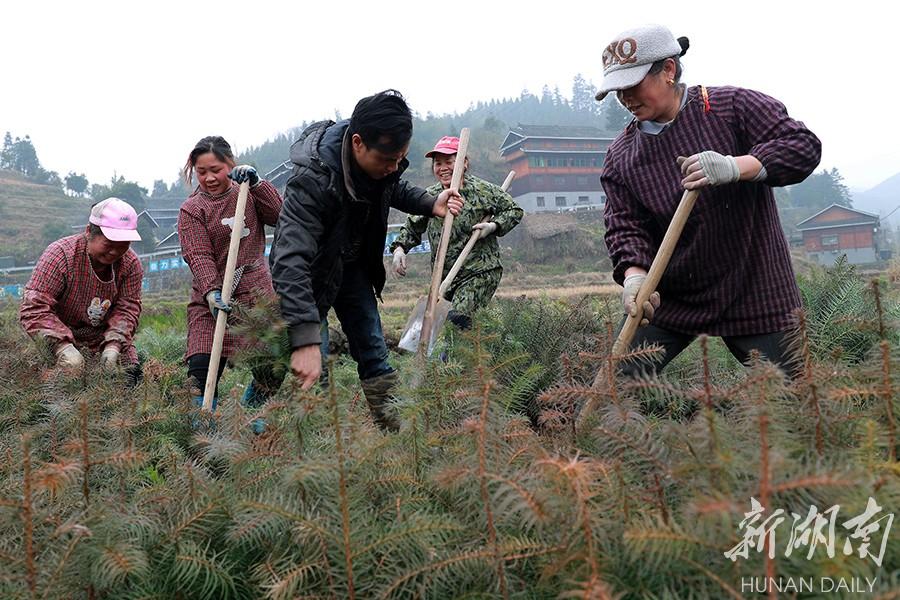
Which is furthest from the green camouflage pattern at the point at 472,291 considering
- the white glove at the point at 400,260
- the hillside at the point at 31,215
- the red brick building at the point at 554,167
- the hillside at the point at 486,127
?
the hillside at the point at 31,215

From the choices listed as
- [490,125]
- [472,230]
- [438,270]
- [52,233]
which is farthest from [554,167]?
[438,270]

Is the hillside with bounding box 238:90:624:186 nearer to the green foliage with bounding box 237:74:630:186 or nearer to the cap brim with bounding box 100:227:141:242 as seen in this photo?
the green foliage with bounding box 237:74:630:186

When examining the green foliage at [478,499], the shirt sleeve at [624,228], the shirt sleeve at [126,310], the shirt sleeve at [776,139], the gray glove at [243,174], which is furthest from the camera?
the shirt sleeve at [126,310]

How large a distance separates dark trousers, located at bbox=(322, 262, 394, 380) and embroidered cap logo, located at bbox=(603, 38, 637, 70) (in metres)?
1.68

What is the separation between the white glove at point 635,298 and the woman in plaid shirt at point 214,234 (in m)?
2.17

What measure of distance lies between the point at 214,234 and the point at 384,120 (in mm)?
1783

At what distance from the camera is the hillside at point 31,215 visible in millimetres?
51969

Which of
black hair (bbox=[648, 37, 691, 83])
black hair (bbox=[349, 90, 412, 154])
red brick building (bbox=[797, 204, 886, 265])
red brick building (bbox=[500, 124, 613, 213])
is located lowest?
red brick building (bbox=[797, 204, 886, 265])

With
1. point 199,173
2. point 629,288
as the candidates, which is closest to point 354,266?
point 199,173

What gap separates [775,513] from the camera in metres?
0.94

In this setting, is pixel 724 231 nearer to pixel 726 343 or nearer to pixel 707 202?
pixel 707 202

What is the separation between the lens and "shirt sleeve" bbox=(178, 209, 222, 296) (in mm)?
3879

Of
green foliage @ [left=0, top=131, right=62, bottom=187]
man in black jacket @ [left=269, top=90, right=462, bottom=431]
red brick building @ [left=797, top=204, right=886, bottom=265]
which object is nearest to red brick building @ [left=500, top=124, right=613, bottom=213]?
red brick building @ [left=797, top=204, right=886, bottom=265]

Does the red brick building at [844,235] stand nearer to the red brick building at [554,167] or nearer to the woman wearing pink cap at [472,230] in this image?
the red brick building at [554,167]
